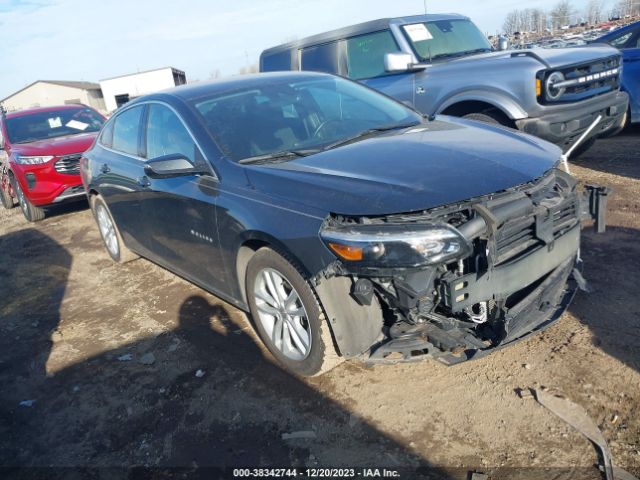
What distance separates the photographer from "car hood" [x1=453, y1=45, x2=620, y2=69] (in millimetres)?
5473

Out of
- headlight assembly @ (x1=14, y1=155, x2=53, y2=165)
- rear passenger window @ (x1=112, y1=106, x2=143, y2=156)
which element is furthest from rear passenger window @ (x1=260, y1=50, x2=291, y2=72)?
headlight assembly @ (x1=14, y1=155, x2=53, y2=165)

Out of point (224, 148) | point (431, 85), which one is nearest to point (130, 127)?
point (224, 148)

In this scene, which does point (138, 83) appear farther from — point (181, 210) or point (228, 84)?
point (181, 210)

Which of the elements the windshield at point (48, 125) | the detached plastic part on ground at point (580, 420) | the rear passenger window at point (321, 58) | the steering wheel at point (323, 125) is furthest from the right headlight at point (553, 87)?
the windshield at point (48, 125)

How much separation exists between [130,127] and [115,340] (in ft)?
6.26

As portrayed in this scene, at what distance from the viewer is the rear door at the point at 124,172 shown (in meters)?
4.50

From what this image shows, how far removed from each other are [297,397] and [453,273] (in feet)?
3.87

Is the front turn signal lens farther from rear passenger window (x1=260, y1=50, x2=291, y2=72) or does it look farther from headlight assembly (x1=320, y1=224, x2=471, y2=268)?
rear passenger window (x1=260, y1=50, x2=291, y2=72)

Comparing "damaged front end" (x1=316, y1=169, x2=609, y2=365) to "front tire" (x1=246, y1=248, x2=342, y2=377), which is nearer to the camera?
"damaged front end" (x1=316, y1=169, x2=609, y2=365)

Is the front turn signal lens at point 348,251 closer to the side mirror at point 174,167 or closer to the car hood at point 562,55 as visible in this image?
the side mirror at point 174,167

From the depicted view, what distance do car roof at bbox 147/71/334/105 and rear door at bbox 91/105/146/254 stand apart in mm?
392

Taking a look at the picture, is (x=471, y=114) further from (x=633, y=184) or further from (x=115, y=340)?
(x=115, y=340)

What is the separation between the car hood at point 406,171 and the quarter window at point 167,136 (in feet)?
2.22

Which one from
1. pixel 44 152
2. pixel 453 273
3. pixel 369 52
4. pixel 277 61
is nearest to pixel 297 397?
pixel 453 273
